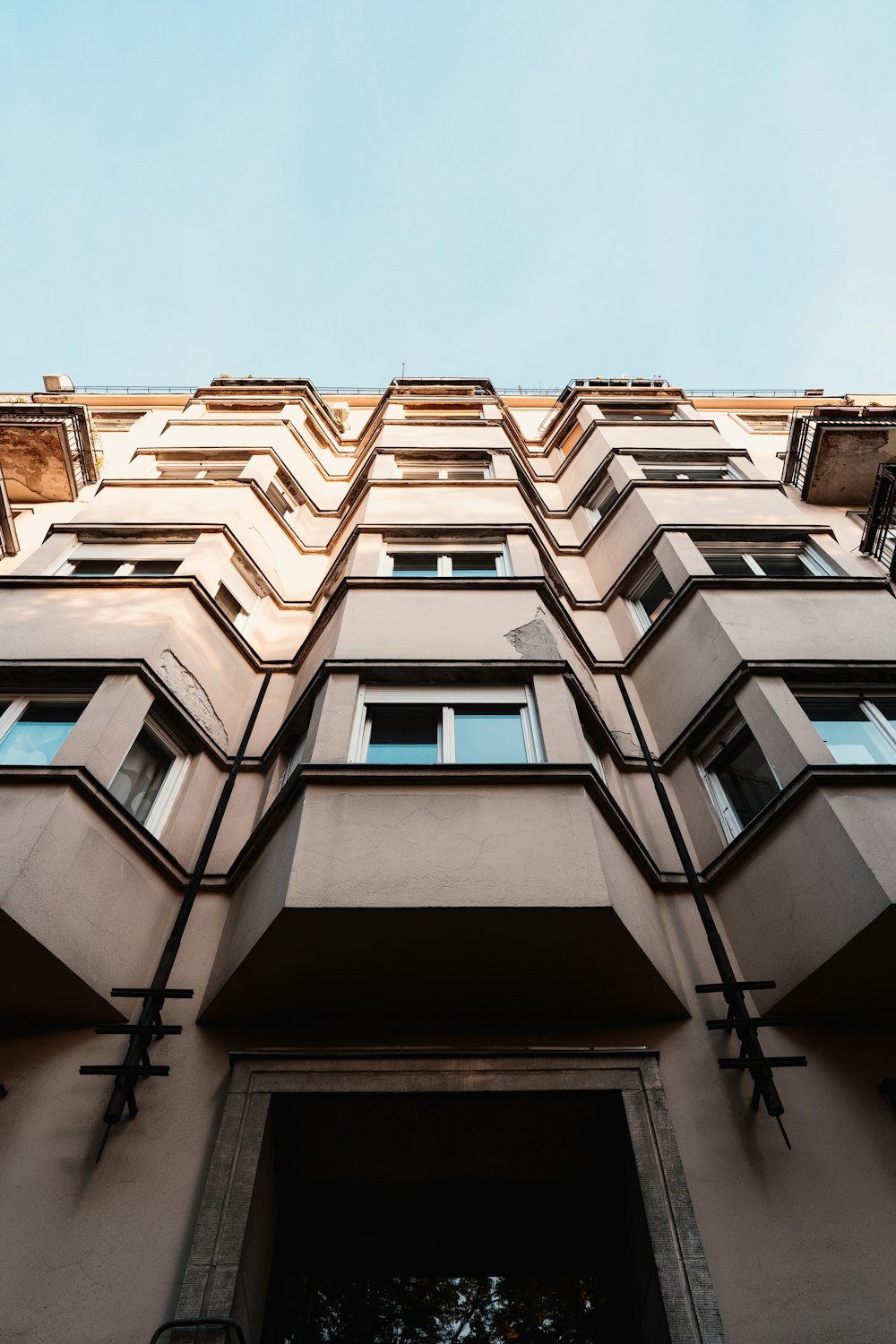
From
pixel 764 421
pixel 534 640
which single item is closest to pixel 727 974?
pixel 534 640

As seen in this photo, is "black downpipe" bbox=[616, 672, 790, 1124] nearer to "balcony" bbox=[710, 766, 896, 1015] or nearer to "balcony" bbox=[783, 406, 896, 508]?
"balcony" bbox=[710, 766, 896, 1015]

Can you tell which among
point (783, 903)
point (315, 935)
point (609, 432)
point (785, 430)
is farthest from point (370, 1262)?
point (785, 430)

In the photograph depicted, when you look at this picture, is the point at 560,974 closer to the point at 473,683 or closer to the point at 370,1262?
the point at 370,1262

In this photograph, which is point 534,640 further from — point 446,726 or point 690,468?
point 690,468

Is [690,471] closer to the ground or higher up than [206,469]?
closer to the ground

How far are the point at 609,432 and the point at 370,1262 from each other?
1608cm

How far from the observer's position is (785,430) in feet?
80.6

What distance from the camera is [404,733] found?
26.9ft

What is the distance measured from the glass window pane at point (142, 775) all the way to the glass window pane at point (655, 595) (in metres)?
7.28

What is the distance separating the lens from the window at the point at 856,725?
786 cm

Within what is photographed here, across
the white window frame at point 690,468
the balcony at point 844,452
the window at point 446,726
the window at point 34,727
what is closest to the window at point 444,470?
the white window frame at point 690,468

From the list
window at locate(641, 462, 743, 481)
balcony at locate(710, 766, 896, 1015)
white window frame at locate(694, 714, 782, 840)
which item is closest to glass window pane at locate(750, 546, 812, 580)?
window at locate(641, 462, 743, 481)

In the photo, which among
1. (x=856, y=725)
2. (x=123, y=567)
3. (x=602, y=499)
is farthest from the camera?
(x=602, y=499)

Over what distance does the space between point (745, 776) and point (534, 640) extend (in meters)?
2.77
